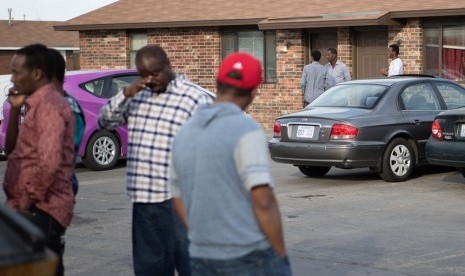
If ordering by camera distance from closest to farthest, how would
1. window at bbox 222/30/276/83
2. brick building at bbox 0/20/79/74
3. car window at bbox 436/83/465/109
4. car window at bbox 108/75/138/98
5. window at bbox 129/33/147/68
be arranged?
car window at bbox 436/83/465/109 < car window at bbox 108/75/138/98 < window at bbox 222/30/276/83 < window at bbox 129/33/147/68 < brick building at bbox 0/20/79/74

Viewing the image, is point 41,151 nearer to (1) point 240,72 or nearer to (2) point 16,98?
A: (2) point 16,98

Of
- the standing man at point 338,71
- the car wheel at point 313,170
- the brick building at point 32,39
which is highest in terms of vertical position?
the brick building at point 32,39

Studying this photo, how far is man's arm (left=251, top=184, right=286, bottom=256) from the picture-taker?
4.51m

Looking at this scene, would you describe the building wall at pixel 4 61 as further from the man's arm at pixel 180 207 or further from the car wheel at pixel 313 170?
the man's arm at pixel 180 207

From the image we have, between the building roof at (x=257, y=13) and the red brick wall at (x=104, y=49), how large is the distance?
432 millimetres

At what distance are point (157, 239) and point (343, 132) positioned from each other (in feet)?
25.9

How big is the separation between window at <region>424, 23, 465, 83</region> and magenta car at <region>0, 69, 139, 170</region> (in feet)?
28.5

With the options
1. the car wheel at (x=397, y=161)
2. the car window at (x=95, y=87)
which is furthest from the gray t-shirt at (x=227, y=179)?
the car window at (x=95, y=87)

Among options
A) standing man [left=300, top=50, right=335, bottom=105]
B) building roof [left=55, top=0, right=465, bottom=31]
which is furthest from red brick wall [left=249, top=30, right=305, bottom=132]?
standing man [left=300, top=50, right=335, bottom=105]

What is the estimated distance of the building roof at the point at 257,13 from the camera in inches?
907

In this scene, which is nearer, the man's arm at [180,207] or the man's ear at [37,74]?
the man's arm at [180,207]

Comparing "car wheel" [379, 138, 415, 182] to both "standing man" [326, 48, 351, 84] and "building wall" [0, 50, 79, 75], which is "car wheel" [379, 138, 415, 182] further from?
"building wall" [0, 50, 79, 75]

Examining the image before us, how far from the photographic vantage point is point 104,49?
28.6 meters

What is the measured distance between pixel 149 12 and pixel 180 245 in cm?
2242
